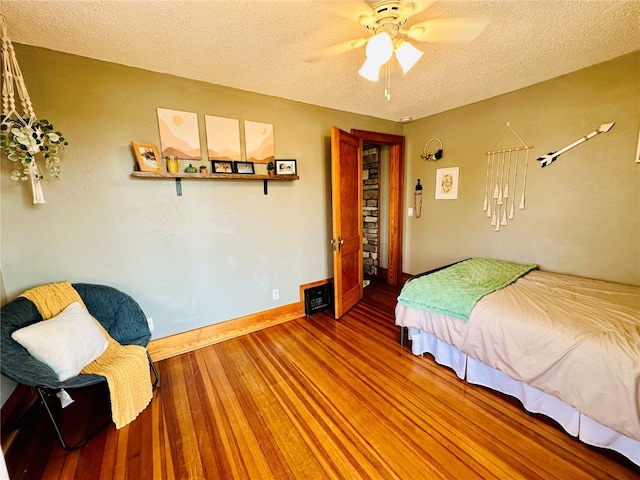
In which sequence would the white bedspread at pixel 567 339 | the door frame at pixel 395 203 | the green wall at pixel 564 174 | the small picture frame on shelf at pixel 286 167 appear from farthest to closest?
the door frame at pixel 395 203 → the small picture frame on shelf at pixel 286 167 → the green wall at pixel 564 174 → the white bedspread at pixel 567 339

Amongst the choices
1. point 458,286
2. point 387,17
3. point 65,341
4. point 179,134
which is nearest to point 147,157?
point 179,134

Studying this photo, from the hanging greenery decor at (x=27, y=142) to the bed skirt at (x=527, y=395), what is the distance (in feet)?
9.95

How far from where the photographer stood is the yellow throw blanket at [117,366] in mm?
1602

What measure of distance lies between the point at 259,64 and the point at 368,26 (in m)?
0.96

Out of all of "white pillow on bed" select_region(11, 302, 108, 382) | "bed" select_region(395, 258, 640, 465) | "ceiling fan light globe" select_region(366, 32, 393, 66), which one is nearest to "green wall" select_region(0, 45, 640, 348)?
"white pillow on bed" select_region(11, 302, 108, 382)

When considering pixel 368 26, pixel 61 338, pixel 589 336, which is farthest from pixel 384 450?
pixel 368 26

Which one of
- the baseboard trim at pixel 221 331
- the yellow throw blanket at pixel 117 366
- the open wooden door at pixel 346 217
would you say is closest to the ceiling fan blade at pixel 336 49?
the open wooden door at pixel 346 217

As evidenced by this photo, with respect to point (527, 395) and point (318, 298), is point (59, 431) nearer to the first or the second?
point (318, 298)

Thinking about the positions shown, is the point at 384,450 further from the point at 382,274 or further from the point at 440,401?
the point at 382,274

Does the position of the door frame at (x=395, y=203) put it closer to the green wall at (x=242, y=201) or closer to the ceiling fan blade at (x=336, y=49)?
the green wall at (x=242, y=201)

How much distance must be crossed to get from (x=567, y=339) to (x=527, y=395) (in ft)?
1.63

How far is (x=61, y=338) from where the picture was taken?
154 centimetres

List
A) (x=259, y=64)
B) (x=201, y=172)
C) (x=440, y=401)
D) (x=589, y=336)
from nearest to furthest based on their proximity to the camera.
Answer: (x=589, y=336)
(x=440, y=401)
(x=259, y=64)
(x=201, y=172)

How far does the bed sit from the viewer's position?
1341mm
